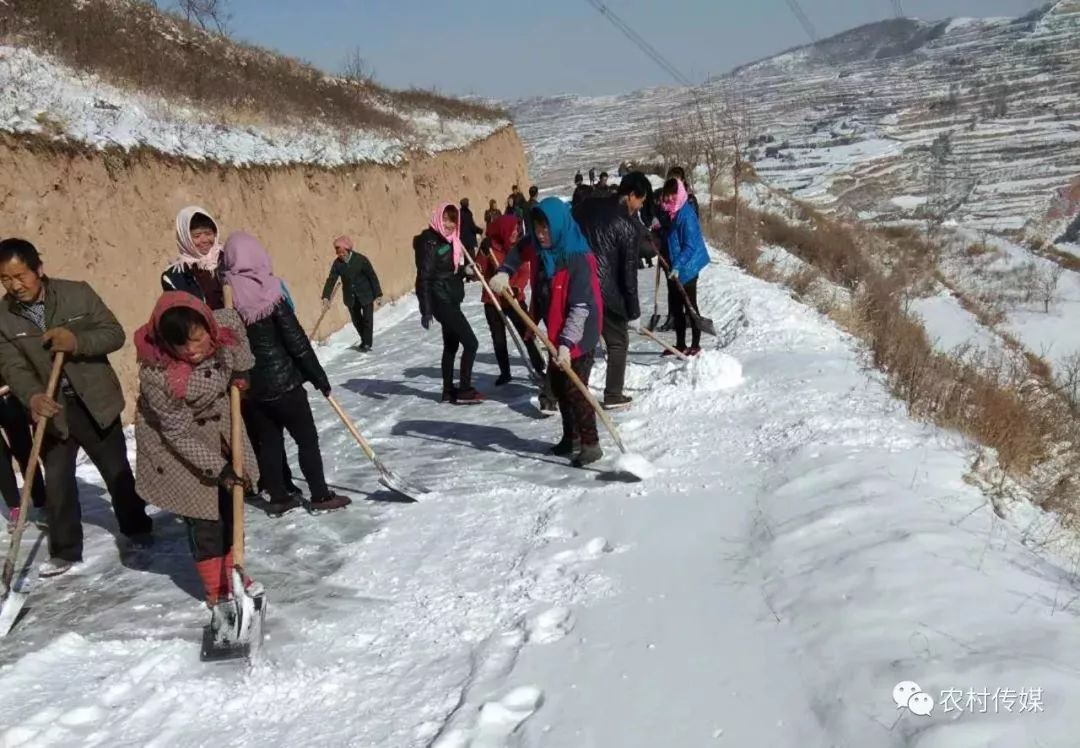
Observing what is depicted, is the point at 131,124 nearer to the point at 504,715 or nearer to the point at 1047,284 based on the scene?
the point at 504,715

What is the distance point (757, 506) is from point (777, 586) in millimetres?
1032

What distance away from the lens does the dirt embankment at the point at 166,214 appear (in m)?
8.24

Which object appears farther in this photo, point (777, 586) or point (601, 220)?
point (601, 220)

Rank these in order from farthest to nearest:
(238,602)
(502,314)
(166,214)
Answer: (166,214) → (502,314) → (238,602)

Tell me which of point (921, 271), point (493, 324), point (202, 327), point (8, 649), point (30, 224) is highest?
point (30, 224)

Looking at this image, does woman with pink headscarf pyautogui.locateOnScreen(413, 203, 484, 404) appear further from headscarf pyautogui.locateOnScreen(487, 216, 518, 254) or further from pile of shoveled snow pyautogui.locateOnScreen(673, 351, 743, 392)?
pile of shoveled snow pyautogui.locateOnScreen(673, 351, 743, 392)

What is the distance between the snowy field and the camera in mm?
2889

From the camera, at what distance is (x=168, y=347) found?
12.5 ft

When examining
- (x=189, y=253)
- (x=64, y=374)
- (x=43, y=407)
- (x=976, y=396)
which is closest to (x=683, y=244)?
(x=976, y=396)

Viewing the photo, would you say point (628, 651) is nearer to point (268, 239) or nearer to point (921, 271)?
point (268, 239)

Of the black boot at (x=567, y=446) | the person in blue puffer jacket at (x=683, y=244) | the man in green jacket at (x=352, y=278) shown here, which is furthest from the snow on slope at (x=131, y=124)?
the person in blue puffer jacket at (x=683, y=244)

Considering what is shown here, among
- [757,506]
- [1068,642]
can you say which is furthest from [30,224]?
[1068,642]

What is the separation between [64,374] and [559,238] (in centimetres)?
316

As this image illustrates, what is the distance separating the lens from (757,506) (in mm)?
4734
